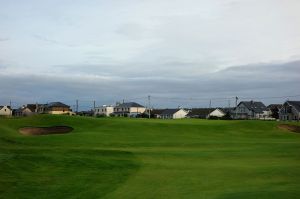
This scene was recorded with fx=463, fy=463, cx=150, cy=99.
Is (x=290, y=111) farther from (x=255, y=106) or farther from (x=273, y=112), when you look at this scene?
(x=255, y=106)

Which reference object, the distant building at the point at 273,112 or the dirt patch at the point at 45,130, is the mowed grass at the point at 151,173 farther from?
the distant building at the point at 273,112

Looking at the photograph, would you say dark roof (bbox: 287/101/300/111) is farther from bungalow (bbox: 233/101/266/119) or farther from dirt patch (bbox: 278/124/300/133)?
dirt patch (bbox: 278/124/300/133)

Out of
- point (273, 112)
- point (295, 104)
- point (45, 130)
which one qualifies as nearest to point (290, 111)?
point (295, 104)

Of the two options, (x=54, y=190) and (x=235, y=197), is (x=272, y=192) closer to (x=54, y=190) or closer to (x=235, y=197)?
(x=235, y=197)

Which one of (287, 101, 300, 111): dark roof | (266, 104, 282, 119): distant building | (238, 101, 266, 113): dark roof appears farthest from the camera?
(238, 101, 266, 113): dark roof

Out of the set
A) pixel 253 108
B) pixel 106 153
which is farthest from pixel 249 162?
pixel 253 108

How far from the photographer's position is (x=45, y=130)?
59.9m

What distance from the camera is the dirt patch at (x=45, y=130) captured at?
5816 centimetres

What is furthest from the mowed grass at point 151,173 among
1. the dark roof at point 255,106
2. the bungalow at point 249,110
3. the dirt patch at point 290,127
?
the dark roof at point 255,106

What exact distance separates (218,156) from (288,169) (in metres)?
9.48

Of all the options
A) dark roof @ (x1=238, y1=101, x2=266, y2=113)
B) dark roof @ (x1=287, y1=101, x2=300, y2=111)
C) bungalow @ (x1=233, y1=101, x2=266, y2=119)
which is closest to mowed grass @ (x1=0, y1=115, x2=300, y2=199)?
dark roof @ (x1=287, y1=101, x2=300, y2=111)

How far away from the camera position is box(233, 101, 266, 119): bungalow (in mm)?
185500

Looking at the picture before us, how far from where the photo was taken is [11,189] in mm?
19141

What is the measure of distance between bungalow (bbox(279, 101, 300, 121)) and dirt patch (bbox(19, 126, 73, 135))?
110840 millimetres
